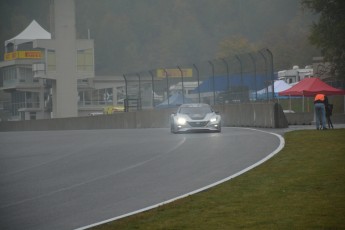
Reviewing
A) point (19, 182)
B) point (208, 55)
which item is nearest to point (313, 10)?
point (19, 182)

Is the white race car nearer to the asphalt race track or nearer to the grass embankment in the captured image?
the asphalt race track

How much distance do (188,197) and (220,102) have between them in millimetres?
29959

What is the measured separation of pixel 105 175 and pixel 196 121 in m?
16.7

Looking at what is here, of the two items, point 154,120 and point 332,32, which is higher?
point 332,32

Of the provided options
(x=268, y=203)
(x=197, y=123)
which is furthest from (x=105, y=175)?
(x=197, y=123)

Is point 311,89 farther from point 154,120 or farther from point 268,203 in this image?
point 268,203

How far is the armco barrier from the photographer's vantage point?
34.3 meters

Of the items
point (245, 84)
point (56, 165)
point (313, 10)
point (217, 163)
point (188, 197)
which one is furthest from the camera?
point (313, 10)

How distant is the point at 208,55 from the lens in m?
175

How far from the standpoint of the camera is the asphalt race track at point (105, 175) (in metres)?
12.1

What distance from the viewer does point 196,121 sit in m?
33.5

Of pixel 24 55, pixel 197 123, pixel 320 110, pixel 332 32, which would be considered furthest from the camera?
pixel 24 55

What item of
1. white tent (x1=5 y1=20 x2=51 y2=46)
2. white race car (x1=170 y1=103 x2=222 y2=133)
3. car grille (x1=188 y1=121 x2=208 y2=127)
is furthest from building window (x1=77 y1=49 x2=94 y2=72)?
car grille (x1=188 y1=121 x2=208 y2=127)

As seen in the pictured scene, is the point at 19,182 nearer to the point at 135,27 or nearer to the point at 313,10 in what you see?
the point at 313,10
